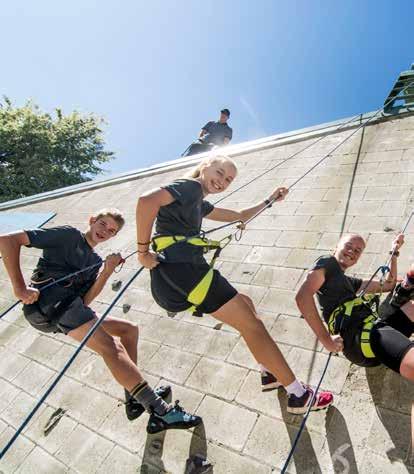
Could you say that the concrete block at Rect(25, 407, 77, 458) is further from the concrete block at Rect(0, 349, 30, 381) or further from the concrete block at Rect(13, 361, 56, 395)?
the concrete block at Rect(0, 349, 30, 381)

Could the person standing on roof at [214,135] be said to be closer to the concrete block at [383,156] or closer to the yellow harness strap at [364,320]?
the concrete block at [383,156]

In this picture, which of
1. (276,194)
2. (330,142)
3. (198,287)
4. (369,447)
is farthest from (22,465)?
(330,142)

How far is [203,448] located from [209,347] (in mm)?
963

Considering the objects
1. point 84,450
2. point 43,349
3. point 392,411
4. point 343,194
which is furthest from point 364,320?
point 43,349

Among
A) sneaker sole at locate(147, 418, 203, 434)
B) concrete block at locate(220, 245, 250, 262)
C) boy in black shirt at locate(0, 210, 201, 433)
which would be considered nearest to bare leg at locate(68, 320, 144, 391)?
boy in black shirt at locate(0, 210, 201, 433)

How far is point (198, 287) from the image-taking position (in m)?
2.44

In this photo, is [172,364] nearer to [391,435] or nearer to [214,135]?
[391,435]

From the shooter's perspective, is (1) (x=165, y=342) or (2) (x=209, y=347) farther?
(1) (x=165, y=342)

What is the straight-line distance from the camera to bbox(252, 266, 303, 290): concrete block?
377cm

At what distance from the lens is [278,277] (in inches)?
154

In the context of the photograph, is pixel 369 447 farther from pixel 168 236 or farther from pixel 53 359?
pixel 53 359

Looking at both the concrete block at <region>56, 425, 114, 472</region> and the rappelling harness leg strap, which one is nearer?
the rappelling harness leg strap

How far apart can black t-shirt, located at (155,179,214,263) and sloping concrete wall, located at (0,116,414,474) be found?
124cm

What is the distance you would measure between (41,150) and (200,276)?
93.8ft
